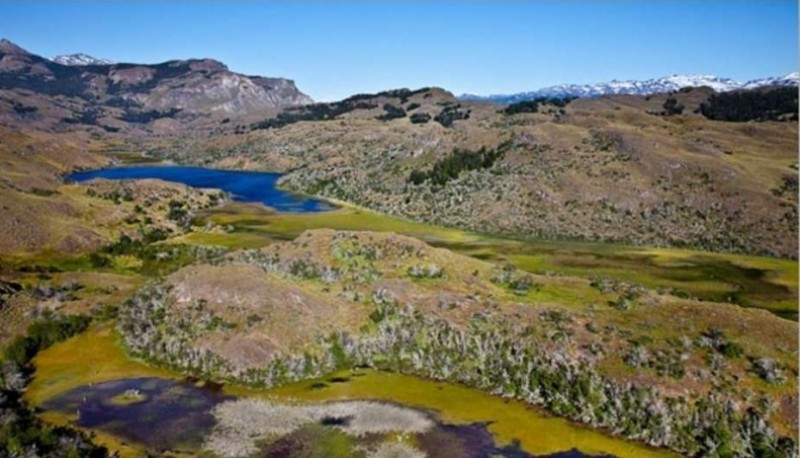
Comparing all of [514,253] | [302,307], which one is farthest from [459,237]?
[302,307]

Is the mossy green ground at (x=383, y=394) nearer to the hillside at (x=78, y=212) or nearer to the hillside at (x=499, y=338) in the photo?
the hillside at (x=499, y=338)

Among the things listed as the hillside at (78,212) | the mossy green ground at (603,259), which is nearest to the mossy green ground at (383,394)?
the mossy green ground at (603,259)

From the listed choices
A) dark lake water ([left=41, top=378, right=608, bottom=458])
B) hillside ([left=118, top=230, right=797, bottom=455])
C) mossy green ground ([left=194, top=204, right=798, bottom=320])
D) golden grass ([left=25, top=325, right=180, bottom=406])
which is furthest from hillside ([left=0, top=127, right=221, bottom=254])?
dark lake water ([left=41, top=378, right=608, bottom=458])

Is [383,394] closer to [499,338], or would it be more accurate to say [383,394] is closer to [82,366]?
[499,338]

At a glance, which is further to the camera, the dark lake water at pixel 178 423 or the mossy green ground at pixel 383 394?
the mossy green ground at pixel 383 394

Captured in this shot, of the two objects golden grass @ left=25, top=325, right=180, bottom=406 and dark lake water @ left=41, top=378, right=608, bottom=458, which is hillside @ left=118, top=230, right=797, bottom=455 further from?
dark lake water @ left=41, top=378, right=608, bottom=458

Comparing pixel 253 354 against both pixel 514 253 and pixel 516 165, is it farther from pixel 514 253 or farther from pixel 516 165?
pixel 516 165

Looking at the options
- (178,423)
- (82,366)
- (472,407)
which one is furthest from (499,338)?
(82,366)
